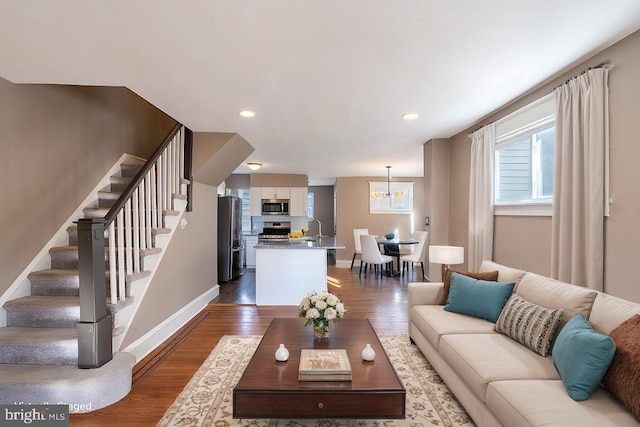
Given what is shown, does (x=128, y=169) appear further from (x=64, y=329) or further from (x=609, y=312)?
(x=609, y=312)

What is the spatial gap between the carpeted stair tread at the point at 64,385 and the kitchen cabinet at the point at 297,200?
603cm

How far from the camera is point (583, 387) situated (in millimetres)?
1470

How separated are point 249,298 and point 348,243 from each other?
3.94m

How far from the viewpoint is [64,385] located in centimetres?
207

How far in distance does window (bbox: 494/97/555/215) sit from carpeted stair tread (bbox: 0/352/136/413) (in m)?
→ 3.81

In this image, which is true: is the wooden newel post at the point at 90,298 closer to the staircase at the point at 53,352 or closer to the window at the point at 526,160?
the staircase at the point at 53,352

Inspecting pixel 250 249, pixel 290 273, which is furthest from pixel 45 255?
pixel 250 249

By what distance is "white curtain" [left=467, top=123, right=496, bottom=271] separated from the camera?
138 inches

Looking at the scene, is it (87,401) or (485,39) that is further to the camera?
(87,401)

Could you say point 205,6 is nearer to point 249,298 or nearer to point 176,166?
point 176,166

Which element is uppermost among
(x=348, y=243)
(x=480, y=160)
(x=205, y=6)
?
(x=205, y=6)

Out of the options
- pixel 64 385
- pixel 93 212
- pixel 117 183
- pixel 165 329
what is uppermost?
pixel 117 183

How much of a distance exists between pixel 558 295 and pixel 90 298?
332 centimetres

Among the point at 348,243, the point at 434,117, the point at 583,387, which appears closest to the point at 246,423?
the point at 583,387
